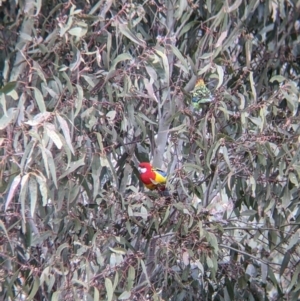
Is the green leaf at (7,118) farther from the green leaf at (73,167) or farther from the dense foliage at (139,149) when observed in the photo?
the green leaf at (73,167)

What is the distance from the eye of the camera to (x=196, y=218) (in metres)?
2.67

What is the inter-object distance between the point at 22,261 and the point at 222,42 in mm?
1159

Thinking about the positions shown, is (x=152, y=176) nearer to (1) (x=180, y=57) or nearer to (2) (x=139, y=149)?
(2) (x=139, y=149)

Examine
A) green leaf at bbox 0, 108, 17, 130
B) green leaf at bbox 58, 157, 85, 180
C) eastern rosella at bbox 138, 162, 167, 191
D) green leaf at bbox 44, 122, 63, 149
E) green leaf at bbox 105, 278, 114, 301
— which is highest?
green leaf at bbox 44, 122, 63, 149

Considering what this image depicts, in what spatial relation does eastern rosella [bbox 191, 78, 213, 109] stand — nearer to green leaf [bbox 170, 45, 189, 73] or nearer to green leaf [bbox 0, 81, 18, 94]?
green leaf [bbox 170, 45, 189, 73]

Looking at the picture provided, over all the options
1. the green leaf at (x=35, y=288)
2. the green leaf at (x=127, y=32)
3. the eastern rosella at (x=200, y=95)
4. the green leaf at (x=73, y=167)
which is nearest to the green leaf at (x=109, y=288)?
the green leaf at (x=35, y=288)

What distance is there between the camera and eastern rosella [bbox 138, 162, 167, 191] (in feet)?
9.20

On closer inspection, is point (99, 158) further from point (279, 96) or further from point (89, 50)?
point (279, 96)

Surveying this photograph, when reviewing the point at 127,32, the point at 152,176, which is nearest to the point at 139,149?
the point at 152,176

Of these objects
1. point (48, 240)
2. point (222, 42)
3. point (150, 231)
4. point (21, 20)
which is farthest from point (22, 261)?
point (222, 42)

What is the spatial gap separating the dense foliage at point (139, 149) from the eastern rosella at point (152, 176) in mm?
56

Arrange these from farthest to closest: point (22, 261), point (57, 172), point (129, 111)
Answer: point (22, 261), point (129, 111), point (57, 172)

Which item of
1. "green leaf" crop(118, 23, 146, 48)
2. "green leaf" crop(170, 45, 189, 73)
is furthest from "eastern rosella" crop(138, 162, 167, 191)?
"green leaf" crop(118, 23, 146, 48)

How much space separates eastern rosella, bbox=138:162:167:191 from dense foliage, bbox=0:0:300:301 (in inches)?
2.2
